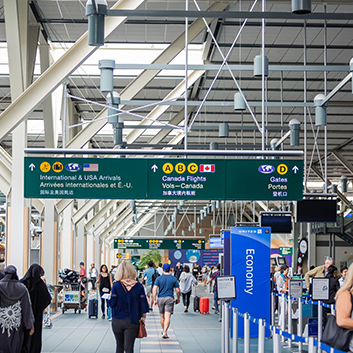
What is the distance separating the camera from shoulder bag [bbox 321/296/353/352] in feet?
20.1

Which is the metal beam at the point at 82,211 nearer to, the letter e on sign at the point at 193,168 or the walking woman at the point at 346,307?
the letter e on sign at the point at 193,168

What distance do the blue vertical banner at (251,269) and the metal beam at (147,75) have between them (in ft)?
14.5

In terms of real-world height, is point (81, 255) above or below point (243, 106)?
below

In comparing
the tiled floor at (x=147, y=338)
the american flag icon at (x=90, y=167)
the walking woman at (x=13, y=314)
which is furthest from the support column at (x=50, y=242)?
the walking woman at (x=13, y=314)

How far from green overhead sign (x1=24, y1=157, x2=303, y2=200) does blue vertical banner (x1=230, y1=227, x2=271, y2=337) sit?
215 cm

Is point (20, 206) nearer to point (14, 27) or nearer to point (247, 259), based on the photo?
point (14, 27)

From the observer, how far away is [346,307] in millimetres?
6156

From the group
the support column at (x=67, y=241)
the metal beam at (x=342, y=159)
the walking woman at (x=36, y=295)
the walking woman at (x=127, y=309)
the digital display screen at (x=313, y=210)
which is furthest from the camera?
the metal beam at (x=342, y=159)

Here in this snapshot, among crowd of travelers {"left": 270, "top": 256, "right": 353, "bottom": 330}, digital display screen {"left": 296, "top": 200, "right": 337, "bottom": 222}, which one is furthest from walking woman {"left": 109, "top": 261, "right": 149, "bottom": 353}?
digital display screen {"left": 296, "top": 200, "right": 337, "bottom": 222}

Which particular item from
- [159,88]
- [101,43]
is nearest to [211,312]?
[159,88]

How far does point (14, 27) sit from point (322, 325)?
8.62 meters

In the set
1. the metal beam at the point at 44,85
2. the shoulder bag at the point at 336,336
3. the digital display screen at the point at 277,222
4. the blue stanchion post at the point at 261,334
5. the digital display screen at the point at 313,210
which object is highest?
the metal beam at the point at 44,85

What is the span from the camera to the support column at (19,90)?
46.2 ft

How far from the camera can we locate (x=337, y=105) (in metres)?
26.0
